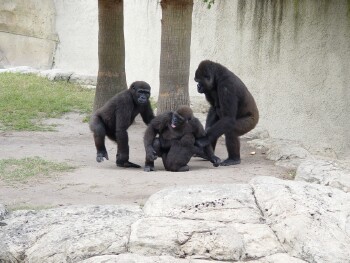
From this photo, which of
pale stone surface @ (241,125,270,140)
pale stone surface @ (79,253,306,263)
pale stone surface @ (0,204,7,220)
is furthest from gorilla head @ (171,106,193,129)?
pale stone surface @ (79,253,306,263)

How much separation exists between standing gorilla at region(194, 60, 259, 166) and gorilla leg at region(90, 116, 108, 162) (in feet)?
4.21

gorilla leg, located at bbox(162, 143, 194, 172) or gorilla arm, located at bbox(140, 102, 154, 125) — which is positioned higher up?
gorilla arm, located at bbox(140, 102, 154, 125)

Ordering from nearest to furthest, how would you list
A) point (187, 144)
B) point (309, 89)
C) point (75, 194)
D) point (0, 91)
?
1. point (75, 194)
2. point (187, 144)
3. point (309, 89)
4. point (0, 91)

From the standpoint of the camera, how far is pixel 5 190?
25.3 ft

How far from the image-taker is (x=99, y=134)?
362 inches

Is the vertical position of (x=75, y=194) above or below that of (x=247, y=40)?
below

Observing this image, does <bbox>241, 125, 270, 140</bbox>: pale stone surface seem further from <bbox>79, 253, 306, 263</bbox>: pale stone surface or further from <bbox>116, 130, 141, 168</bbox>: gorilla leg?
<bbox>79, 253, 306, 263</bbox>: pale stone surface

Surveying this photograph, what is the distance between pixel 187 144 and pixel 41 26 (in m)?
11.9

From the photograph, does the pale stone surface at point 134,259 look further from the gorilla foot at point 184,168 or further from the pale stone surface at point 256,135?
the pale stone surface at point 256,135

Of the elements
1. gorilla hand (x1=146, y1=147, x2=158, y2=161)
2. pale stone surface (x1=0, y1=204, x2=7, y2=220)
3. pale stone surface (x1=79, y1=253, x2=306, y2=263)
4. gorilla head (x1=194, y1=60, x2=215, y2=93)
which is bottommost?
pale stone surface (x1=79, y1=253, x2=306, y2=263)

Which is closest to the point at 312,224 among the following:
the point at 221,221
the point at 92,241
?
the point at 221,221

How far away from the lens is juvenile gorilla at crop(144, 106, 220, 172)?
347 inches

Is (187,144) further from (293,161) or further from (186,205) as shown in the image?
(186,205)

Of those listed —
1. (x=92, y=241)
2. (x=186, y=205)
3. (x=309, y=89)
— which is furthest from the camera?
(x=309, y=89)
